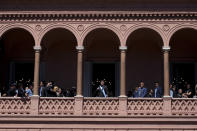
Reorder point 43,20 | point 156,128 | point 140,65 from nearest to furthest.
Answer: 1. point 156,128
2. point 43,20
3. point 140,65

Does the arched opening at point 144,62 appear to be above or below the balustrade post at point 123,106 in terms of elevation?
above

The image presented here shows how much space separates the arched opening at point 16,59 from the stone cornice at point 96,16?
2524 millimetres

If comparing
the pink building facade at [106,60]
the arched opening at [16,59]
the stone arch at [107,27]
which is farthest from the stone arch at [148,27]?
the arched opening at [16,59]

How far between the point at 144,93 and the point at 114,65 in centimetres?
349

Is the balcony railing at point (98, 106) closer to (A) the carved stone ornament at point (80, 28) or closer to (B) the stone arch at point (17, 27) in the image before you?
(B) the stone arch at point (17, 27)

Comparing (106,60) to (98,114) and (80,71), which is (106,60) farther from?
(98,114)

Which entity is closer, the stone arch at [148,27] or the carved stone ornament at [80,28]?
the stone arch at [148,27]

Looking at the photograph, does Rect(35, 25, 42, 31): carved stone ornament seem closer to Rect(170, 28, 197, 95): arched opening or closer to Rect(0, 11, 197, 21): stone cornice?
Rect(0, 11, 197, 21): stone cornice

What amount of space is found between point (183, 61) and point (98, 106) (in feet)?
19.0

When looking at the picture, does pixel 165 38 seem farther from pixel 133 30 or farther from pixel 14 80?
pixel 14 80

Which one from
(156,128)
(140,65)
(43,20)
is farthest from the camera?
(140,65)

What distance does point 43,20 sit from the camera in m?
18.7

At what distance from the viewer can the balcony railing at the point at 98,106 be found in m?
17.7
